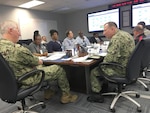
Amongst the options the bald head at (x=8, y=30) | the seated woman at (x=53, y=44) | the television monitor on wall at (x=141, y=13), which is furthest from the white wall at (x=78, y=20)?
the bald head at (x=8, y=30)

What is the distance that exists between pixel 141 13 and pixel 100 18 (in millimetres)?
1788

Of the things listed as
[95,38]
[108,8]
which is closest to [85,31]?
[108,8]

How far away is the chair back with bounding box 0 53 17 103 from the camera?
1.25 metres

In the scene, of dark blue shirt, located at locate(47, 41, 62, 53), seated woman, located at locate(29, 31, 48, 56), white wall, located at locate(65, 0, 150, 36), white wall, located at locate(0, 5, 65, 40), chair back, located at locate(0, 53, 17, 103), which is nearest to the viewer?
chair back, located at locate(0, 53, 17, 103)

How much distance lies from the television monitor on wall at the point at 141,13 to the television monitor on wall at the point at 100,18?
72cm

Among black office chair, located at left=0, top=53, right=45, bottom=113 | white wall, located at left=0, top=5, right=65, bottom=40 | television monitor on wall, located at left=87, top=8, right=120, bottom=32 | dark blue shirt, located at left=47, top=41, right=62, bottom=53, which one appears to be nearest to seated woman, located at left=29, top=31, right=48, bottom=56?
dark blue shirt, located at left=47, top=41, right=62, bottom=53

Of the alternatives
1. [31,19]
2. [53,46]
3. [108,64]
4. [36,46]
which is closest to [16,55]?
[108,64]

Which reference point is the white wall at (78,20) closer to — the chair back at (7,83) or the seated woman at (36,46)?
the seated woman at (36,46)

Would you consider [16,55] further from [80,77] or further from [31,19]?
[31,19]

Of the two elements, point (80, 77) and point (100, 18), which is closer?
point (80, 77)

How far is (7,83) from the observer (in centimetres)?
133

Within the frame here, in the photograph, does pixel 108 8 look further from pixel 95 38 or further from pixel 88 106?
pixel 88 106

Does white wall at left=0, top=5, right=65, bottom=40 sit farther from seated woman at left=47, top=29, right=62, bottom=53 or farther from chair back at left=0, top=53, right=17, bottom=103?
chair back at left=0, top=53, right=17, bottom=103

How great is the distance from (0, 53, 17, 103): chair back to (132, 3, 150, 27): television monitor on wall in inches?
215
